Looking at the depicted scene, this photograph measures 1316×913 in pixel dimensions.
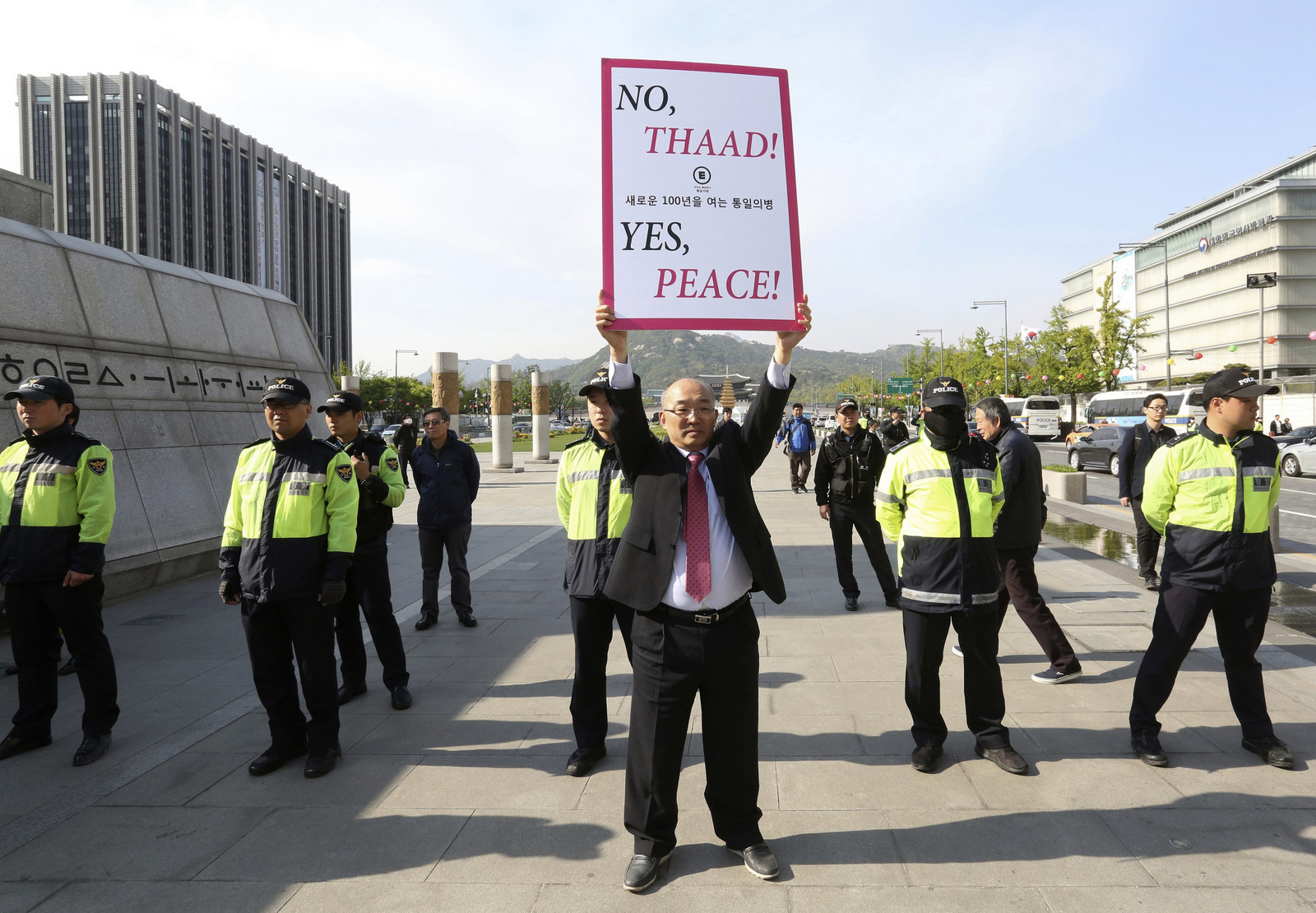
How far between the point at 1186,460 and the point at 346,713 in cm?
508

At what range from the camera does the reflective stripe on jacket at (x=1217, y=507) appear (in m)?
4.04

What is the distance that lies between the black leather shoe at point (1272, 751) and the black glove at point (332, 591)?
4.70 metres

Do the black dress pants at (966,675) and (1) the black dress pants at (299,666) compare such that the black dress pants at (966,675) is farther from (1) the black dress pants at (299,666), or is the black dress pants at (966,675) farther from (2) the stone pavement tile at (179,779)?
(2) the stone pavement tile at (179,779)

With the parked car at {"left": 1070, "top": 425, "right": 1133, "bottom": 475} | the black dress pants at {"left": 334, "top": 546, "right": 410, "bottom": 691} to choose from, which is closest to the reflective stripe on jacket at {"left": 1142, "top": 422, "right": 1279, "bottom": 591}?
the black dress pants at {"left": 334, "top": 546, "right": 410, "bottom": 691}

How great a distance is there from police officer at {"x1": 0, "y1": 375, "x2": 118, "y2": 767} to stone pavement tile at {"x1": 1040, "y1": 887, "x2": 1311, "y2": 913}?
473 cm

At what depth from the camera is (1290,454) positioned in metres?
22.5

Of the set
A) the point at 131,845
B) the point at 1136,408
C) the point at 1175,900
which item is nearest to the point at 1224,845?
the point at 1175,900

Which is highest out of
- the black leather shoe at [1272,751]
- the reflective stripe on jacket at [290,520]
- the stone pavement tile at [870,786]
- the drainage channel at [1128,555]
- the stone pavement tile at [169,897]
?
the reflective stripe on jacket at [290,520]

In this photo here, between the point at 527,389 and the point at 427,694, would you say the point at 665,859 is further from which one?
the point at 527,389

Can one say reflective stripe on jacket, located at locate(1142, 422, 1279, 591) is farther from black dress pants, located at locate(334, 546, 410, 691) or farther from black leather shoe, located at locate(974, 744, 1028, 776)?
black dress pants, located at locate(334, 546, 410, 691)

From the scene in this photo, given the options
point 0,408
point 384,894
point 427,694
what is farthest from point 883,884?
point 0,408

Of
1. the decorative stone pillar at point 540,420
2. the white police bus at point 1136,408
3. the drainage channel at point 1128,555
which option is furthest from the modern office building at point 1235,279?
the drainage channel at point 1128,555

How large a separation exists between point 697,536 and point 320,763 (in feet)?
8.11

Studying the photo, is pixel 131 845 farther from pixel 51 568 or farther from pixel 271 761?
pixel 51 568
